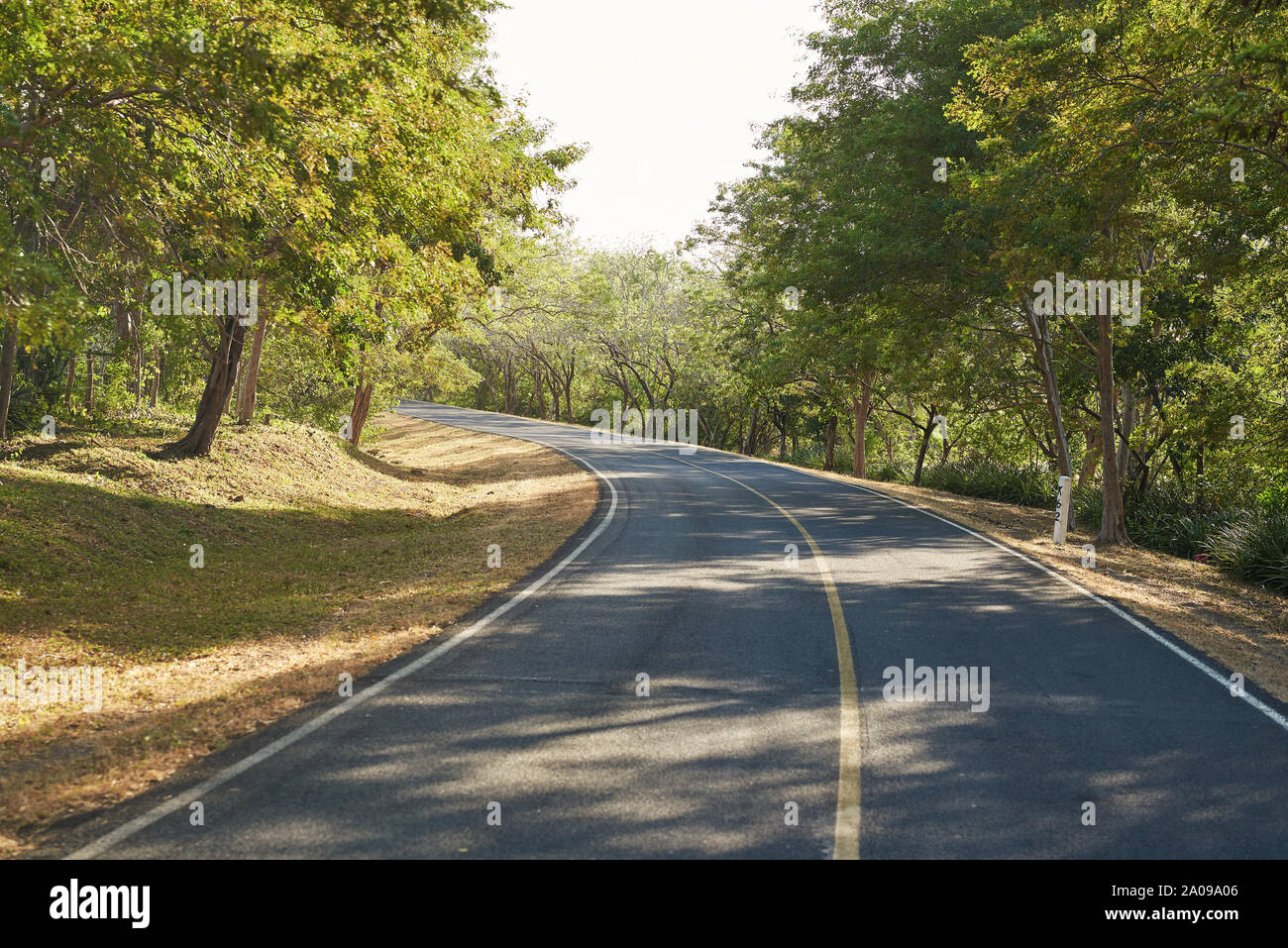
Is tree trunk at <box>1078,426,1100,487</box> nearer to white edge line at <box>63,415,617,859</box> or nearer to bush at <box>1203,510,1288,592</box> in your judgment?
bush at <box>1203,510,1288,592</box>

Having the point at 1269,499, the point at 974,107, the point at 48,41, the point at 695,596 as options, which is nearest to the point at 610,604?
the point at 695,596

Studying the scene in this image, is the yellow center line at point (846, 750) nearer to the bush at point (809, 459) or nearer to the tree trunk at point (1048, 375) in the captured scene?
the tree trunk at point (1048, 375)

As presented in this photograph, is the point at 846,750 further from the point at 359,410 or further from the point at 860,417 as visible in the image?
the point at 860,417

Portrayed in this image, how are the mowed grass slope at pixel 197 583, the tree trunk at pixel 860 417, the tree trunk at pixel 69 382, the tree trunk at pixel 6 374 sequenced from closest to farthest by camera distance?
1. the mowed grass slope at pixel 197 583
2. the tree trunk at pixel 6 374
3. the tree trunk at pixel 69 382
4. the tree trunk at pixel 860 417

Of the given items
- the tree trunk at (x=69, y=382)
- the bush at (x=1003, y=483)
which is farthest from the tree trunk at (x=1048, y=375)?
the tree trunk at (x=69, y=382)

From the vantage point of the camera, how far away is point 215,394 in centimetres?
1858

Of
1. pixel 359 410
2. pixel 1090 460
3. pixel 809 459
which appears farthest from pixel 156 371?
pixel 1090 460

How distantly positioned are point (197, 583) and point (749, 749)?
9118 mm

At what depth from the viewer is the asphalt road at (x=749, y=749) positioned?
4922 millimetres

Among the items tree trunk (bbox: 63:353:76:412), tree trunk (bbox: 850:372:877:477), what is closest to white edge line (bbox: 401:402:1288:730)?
tree trunk (bbox: 850:372:877:477)

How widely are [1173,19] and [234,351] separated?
17347 mm

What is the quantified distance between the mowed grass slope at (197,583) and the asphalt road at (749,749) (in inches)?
31.3

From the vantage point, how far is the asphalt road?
492 cm
